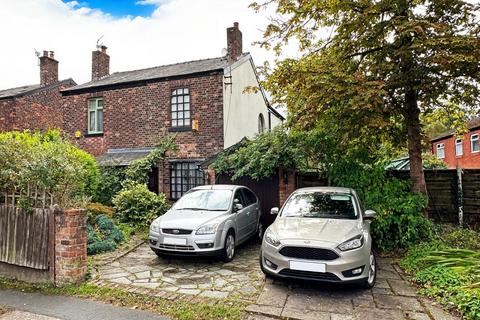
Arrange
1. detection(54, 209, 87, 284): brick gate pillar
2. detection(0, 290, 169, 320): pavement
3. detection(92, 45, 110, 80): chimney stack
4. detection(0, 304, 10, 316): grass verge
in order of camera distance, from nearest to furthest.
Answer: detection(0, 290, 169, 320): pavement
detection(0, 304, 10, 316): grass verge
detection(54, 209, 87, 284): brick gate pillar
detection(92, 45, 110, 80): chimney stack

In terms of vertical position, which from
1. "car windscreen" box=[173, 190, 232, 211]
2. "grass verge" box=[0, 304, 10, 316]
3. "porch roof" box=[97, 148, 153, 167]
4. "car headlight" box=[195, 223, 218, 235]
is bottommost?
"grass verge" box=[0, 304, 10, 316]

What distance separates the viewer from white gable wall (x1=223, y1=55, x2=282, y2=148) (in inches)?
489

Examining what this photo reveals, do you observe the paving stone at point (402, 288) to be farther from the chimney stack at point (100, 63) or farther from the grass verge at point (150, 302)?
the chimney stack at point (100, 63)

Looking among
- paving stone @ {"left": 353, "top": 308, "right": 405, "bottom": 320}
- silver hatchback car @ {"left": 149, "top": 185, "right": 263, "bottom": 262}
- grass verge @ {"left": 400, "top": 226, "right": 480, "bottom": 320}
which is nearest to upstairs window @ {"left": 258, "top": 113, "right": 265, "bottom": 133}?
silver hatchback car @ {"left": 149, "top": 185, "right": 263, "bottom": 262}

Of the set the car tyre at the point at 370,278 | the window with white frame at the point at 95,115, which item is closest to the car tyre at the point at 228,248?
the car tyre at the point at 370,278

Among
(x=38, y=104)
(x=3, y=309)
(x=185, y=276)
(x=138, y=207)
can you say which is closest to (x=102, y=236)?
(x=138, y=207)

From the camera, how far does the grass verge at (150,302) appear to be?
3.98 meters

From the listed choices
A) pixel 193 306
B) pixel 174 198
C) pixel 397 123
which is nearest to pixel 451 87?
pixel 397 123

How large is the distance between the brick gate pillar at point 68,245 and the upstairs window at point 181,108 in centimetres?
788

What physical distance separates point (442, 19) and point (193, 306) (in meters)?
7.55

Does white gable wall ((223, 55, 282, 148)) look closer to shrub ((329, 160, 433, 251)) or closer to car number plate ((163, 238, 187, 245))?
shrub ((329, 160, 433, 251))

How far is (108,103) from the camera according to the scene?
13.8m

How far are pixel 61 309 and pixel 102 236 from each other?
3.64 meters

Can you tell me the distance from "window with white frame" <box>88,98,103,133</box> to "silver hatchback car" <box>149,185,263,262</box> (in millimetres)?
8800
